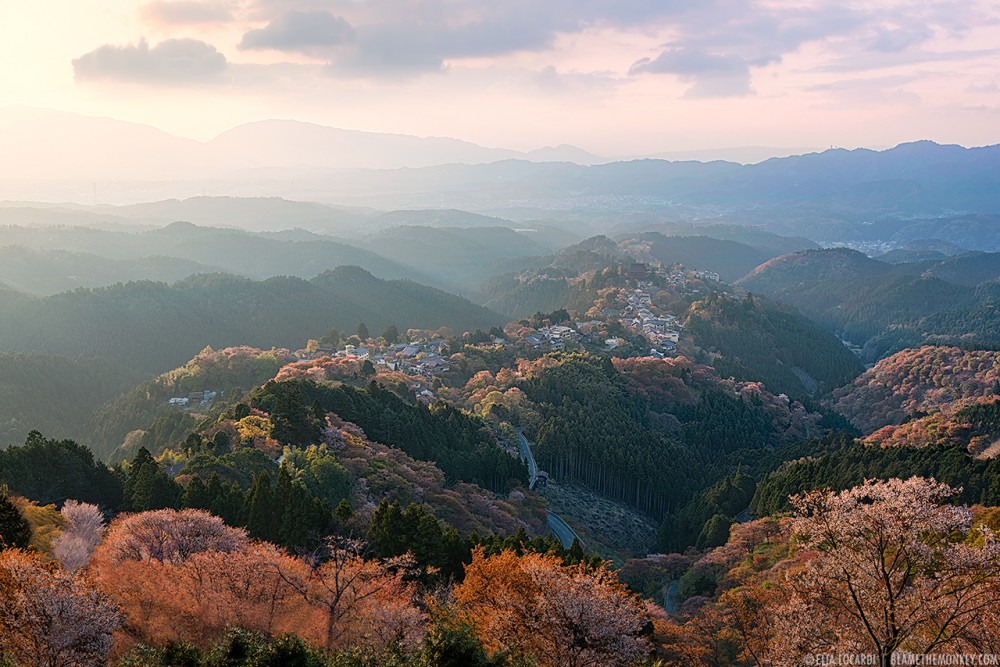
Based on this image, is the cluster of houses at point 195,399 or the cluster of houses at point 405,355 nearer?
the cluster of houses at point 195,399

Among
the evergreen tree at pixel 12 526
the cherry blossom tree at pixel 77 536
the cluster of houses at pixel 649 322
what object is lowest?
the cluster of houses at pixel 649 322

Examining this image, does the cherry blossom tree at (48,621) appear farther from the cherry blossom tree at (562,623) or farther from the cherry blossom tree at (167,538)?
the cherry blossom tree at (562,623)

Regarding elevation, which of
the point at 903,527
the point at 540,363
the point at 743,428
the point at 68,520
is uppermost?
the point at 903,527

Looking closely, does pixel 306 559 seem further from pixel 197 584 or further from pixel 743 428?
pixel 743 428

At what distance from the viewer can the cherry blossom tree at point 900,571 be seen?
15406 mm

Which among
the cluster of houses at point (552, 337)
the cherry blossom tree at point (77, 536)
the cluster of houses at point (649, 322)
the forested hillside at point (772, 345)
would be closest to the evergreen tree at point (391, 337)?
the cluster of houses at point (552, 337)

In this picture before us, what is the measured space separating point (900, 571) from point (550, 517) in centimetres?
4669

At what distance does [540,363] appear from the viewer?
93562 mm

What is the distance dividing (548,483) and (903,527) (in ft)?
178

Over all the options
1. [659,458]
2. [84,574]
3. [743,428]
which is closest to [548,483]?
[659,458]

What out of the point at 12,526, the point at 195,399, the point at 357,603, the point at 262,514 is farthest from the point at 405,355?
the point at 357,603

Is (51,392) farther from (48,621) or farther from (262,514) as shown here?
(48,621)

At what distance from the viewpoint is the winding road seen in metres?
56.0

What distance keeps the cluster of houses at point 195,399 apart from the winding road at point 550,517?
38.2m
